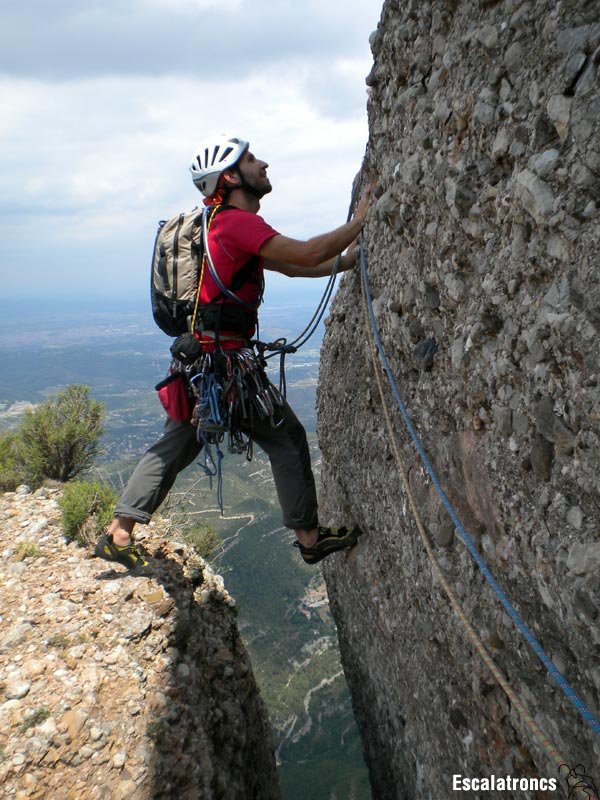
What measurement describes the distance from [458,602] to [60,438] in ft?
36.5

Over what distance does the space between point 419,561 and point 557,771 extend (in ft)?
5.36

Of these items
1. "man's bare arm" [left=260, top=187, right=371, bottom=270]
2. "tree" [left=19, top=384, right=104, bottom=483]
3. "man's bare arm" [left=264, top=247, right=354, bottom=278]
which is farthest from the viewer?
"tree" [left=19, top=384, right=104, bottom=483]

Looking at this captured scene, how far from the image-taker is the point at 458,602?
3.64 m

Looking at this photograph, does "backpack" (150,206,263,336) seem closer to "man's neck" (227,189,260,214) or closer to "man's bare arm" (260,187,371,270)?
"man's neck" (227,189,260,214)

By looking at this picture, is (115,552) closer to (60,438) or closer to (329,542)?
(329,542)

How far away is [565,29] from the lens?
231 centimetres

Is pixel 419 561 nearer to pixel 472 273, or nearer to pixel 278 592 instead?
pixel 472 273

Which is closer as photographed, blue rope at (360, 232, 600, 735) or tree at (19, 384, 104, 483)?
blue rope at (360, 232, 600, 735)

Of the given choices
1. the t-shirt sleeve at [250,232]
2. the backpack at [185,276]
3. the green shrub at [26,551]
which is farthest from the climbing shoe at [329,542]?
the green shrub at [26,551]

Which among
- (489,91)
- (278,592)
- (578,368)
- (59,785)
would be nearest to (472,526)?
(578,368)

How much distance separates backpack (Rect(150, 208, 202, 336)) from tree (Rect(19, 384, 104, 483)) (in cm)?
858

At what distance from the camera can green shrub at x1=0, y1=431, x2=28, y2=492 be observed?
1021cm

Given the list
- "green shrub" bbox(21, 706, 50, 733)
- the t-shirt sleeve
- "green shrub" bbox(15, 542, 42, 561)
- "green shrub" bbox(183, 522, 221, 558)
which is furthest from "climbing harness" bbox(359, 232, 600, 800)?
"green shrub" bbox(183, 522, 221, 558)

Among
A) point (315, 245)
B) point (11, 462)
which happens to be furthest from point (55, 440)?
point (315, 245)
